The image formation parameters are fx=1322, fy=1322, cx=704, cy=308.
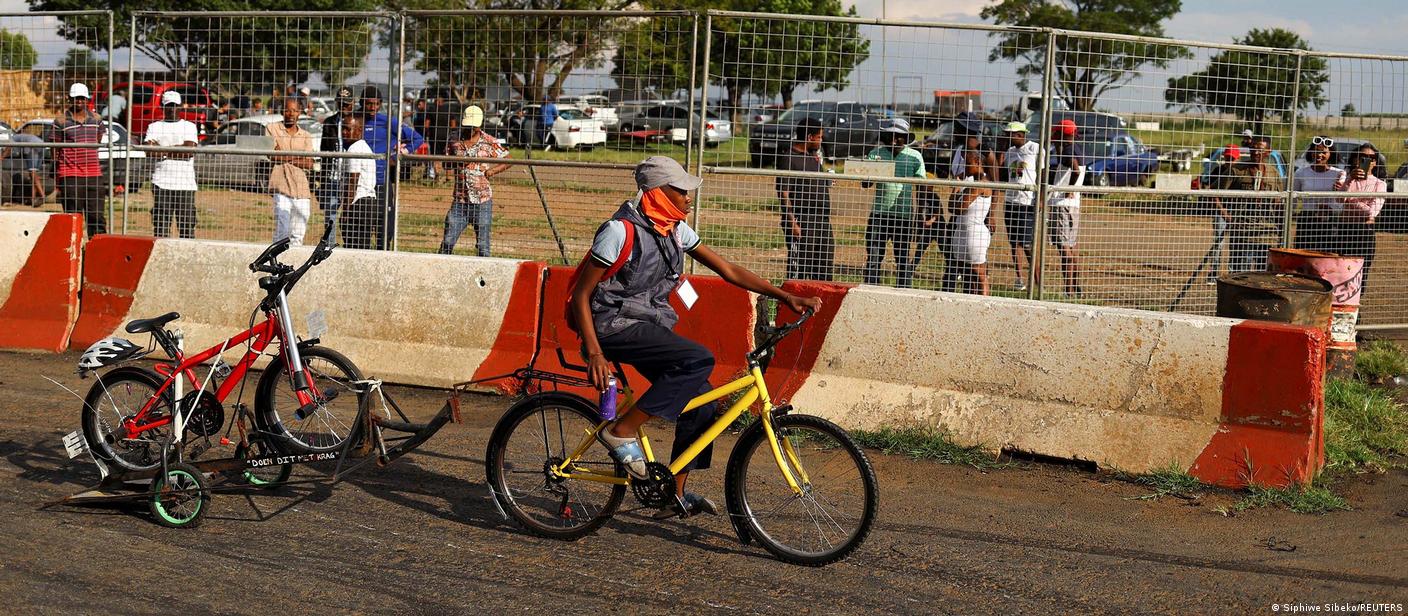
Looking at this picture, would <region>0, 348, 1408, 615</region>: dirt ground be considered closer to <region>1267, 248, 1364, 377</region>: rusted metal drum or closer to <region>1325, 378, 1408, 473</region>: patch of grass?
<region>1325, 378, 1408, 473</region>: patch of grass

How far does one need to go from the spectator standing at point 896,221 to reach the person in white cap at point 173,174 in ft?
20.5

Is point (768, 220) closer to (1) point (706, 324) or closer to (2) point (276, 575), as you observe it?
(1) point (706, 324)

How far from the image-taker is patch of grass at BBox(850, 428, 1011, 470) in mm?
7625

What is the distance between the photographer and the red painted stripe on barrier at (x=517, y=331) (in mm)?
8977

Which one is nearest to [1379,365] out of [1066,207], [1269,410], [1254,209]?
[1254,209]

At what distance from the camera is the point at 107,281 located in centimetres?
1013

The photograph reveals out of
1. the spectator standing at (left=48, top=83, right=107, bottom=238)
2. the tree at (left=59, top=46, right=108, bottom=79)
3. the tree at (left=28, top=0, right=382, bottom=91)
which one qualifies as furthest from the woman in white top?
the spectator standing at (left=48, top=83, right=107, bottom=238)

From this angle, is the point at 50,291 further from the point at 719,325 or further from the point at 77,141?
the point at 719,325

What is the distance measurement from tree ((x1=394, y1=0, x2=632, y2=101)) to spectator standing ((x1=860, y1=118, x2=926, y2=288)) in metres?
2.49

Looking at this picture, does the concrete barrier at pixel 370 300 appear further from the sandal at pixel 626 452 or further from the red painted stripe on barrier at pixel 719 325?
the sandal at pixel 626 452

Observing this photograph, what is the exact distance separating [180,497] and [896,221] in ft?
21.4

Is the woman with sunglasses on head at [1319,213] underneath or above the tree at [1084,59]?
underneath

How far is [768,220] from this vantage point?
11.6 m

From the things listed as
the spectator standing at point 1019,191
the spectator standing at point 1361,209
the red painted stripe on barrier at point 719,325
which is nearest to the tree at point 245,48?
the red painted stripe on barrier at point 719,325
